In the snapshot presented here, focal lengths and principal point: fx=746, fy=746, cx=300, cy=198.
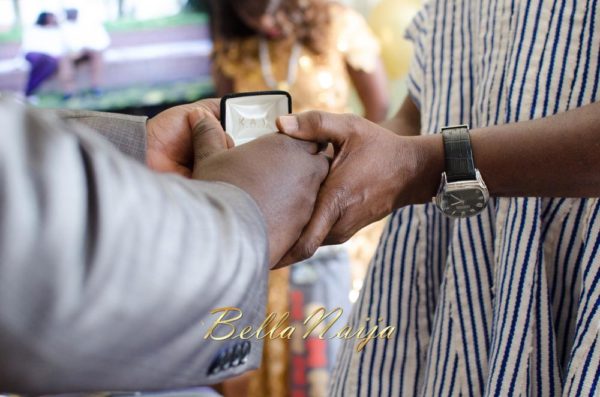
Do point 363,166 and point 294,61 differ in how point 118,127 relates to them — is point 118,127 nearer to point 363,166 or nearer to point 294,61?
point 363,166

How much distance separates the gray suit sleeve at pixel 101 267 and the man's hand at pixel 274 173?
0.13 metres

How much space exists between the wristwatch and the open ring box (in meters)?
0.18

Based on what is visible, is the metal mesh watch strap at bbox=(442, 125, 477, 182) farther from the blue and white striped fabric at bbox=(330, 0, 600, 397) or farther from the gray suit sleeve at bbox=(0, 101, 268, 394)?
the gray suit sleeve at bbox=(0, 101, 268, 394)

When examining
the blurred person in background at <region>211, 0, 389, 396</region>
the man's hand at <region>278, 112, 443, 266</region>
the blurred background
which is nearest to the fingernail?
the man's hand at <region>278, 112, 443, 266</region>

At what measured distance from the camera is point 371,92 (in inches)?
105

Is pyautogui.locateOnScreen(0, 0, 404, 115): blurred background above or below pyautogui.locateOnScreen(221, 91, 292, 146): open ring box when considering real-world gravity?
below

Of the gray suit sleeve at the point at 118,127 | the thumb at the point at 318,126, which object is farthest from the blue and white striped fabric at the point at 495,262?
the gray suit sleeve at the point at 118,127

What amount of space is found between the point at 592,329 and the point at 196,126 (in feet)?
1.43

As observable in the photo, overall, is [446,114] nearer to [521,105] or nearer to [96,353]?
[521,105]

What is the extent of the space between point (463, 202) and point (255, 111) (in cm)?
24

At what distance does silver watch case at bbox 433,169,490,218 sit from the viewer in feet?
2.35

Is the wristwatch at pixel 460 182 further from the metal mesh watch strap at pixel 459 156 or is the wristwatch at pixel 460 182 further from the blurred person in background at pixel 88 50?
the blurred person in background at pixel 88 50

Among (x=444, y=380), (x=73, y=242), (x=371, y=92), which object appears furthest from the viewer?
(x=371, y=92)

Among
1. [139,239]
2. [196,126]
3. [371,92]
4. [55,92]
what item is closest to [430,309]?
[196,126]
